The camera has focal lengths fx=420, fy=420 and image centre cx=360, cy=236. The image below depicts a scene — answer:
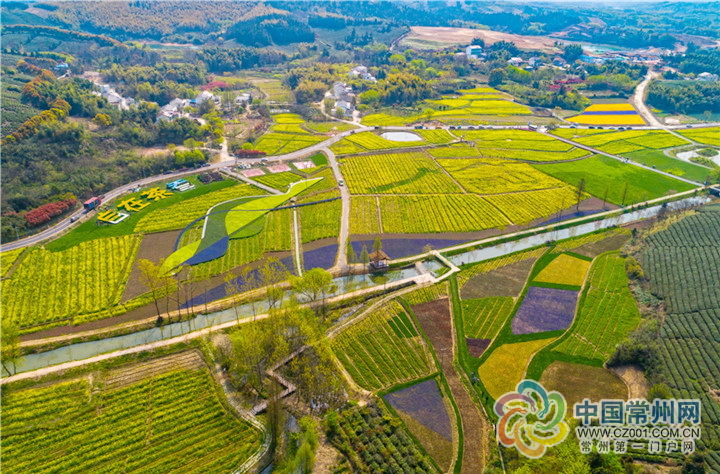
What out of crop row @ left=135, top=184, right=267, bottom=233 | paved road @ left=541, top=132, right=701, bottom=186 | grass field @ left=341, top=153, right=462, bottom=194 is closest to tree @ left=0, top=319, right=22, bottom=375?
crop row @ left=135, top=184, right=267, bottom=233

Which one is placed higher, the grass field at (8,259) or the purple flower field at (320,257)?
the grass field at (8,259)

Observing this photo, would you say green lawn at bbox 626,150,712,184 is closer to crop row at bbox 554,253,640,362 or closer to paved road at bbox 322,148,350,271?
crop row at bbox 554,253,640,362

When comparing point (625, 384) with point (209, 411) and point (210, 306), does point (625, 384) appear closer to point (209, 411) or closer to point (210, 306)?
point (209, 411)

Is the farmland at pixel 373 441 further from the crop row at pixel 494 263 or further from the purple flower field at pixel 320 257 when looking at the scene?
the purple flower field at pixel 320 257

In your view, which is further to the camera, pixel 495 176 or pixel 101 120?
pixel 101 120

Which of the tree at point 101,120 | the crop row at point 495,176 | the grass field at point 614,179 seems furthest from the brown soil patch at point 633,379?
the tree at point 101,120

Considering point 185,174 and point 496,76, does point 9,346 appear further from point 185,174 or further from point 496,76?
point 496,76

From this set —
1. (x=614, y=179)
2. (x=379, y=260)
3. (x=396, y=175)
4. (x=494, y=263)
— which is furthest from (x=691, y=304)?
(x=396, y=175)
